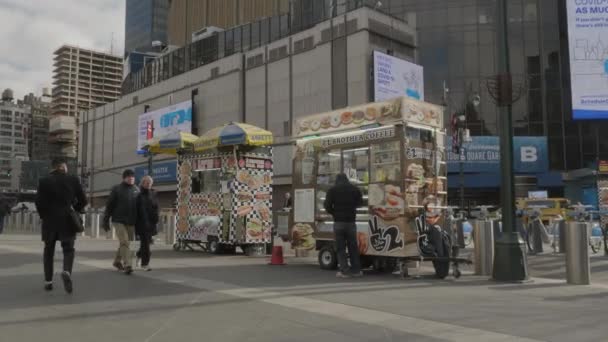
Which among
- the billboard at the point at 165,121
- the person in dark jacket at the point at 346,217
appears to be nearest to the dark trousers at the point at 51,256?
the person in dark jacket at the point at 346,217

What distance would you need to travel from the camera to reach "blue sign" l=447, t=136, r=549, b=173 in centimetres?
4691

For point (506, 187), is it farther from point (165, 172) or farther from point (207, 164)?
point (165, 172)

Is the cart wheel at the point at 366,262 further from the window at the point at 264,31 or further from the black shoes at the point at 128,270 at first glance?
the window at the point at 264,31

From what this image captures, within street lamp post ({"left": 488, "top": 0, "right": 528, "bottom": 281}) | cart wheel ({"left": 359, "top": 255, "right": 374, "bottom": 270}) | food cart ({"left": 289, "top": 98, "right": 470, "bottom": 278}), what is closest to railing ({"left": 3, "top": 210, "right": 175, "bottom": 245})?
food cart ({"left": 289, "top": 98, "right": 470, "bottom": 278})

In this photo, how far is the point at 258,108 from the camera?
4878 cm

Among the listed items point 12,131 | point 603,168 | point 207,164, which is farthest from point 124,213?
point 12,131

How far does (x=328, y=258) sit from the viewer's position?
462 inches

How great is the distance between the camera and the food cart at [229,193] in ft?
49.1

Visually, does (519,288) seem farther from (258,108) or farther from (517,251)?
(258,108)

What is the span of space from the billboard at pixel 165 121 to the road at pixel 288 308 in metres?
47.2

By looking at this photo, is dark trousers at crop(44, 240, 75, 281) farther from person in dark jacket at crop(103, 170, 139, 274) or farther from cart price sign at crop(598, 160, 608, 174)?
cart price sign at crop(598, 160, 608, 174)

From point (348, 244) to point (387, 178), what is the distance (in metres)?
1.59

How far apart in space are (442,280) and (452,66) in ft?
139

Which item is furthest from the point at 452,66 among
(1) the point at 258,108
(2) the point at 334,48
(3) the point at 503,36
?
(3) the point at 503,36
